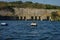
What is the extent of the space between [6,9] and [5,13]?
116 inches

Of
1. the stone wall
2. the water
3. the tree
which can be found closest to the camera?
the water

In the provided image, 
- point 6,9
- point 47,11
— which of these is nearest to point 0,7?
point 6,9

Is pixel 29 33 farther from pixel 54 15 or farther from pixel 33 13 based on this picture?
pixel 33 13

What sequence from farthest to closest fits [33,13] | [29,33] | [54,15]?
[33,13], [54,15], [29,33]

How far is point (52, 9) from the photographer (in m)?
104

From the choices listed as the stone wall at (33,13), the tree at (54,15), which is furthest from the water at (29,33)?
the stone wall at (33,13)

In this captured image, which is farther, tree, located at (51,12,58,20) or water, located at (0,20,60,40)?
tree, located at (51,12,58,20)

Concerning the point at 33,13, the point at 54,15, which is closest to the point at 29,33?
the point at 54,15

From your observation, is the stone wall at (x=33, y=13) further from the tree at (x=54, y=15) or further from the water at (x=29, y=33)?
the water at (x=29, y=33)

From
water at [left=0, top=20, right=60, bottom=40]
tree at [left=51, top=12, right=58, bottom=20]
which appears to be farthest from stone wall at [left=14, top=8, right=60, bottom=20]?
water at [left=0, top=20, right=60, bottom=40]

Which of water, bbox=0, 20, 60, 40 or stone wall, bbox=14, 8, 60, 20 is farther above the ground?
water, bbox=0, 20, 60, 40

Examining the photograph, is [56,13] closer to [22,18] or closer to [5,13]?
[22,18]

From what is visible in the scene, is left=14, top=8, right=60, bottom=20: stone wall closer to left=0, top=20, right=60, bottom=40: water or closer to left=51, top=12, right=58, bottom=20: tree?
left=51, top=12, right=58, bottom=20: tree

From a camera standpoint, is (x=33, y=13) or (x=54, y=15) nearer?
(x=54, y=15)
